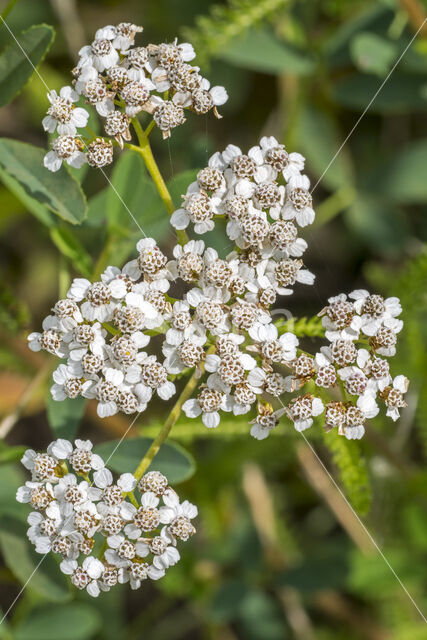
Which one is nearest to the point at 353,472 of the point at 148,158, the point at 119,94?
the point at 148,158

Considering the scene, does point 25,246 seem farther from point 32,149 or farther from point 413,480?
point 413,480

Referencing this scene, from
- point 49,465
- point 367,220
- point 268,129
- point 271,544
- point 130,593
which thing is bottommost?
point 130,593

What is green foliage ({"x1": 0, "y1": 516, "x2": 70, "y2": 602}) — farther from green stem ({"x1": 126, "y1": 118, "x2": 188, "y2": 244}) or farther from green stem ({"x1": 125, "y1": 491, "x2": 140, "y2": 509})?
green stem ({"x1": 126, "y1": 118, "x2": 188, "y2": 244})

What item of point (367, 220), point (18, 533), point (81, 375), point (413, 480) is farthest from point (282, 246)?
point (367, 220)

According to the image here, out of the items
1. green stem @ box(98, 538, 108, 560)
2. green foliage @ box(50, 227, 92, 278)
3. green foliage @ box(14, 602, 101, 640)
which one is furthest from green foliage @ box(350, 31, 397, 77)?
green foliage @ box(14, 602, 101, 640)

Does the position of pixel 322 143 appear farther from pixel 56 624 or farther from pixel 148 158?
pixel 56 624

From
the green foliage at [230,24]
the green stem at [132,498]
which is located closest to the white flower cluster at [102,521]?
the green stem at [132,498]
